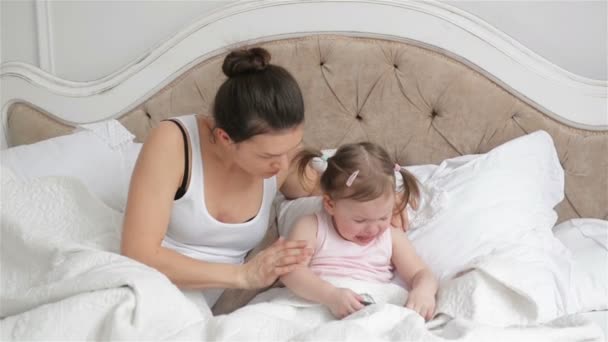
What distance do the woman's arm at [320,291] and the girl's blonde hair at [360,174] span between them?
152 millimetres

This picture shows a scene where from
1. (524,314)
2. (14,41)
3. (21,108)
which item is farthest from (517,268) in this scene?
(14,41)

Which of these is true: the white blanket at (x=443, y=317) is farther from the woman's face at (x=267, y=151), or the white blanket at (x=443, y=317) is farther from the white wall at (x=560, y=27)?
the white wall at (x=560, y=27)

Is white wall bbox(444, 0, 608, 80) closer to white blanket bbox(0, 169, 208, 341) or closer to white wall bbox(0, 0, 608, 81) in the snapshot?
white wall bbox(0, 0, 608, 81)

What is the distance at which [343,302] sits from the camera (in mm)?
1430

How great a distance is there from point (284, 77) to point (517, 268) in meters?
0.64

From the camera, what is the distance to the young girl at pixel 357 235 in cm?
148

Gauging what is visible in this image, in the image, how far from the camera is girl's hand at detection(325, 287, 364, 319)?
1423 millimetres

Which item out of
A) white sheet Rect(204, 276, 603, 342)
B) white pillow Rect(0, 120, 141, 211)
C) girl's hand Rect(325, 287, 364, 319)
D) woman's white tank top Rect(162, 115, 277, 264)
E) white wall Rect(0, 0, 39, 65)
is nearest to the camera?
white sheet Rect(204, 276, 603, 342)

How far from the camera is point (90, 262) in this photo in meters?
1.45

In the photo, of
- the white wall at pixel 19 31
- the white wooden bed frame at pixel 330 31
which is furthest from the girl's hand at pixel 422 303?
the white wall at pixel 19 31

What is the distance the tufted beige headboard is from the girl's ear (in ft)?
1.54

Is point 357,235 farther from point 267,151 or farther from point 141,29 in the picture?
point 141,29

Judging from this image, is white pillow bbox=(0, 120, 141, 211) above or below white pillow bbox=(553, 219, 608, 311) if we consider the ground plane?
above

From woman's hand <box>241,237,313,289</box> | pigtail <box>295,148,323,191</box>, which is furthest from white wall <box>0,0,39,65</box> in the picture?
woman's hand <box>241,237,313,289</box>
